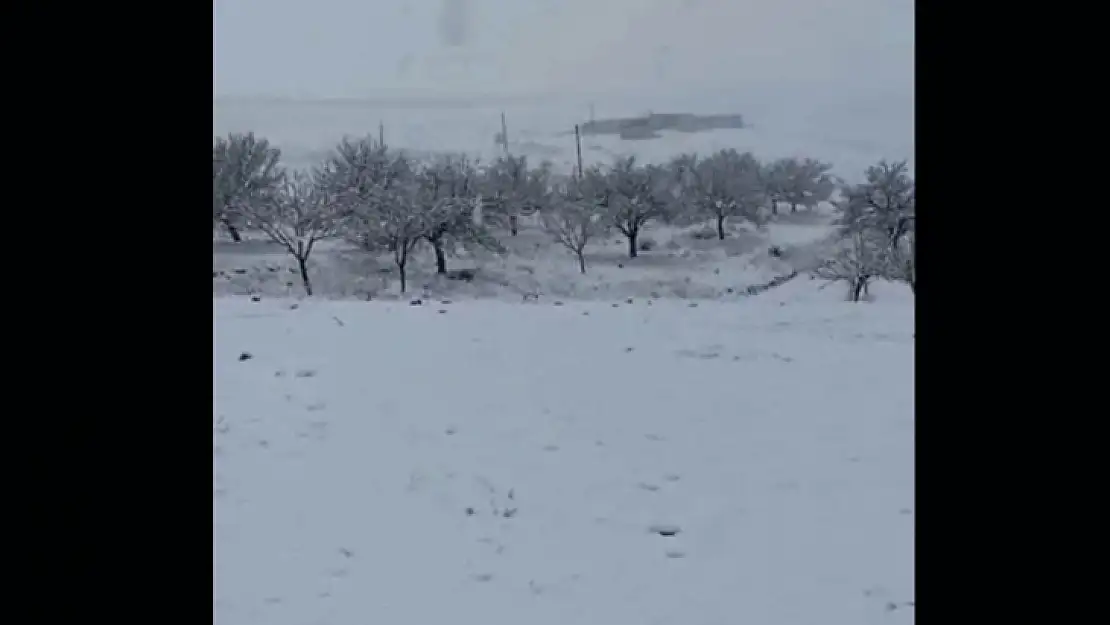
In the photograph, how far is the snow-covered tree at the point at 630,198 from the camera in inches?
841

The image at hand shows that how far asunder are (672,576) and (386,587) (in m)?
1.34

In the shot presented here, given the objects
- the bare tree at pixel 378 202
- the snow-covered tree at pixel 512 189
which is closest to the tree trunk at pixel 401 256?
the bare tree at pixel 378 202

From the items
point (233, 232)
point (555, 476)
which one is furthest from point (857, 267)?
point (555, 476)

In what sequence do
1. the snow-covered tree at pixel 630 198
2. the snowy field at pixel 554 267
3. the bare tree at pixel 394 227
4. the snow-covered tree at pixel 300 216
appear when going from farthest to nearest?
the snow-covered tree at pixel 630 198
the bare tree at pixel 394 227
the snowy field at pixel 554 267
the snow-covered tree at pixel 300 216

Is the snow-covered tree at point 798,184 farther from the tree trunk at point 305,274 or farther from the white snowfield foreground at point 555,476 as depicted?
the white snowfield foreground at point 555,476

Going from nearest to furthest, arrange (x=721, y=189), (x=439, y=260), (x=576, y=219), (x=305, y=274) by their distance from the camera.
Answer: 1. (x=305, y=274)
2. (x=439, y=260)
3. (x=576, y=219)
4. (x=721, y=189)

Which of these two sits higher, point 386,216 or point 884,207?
point 884,207

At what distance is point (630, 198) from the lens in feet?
70.9

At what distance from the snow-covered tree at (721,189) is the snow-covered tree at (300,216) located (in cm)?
751

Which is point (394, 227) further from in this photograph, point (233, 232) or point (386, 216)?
point (233, 232)

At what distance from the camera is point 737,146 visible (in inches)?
962

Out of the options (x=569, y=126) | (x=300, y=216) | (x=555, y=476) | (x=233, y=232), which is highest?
(x=569, y=126)

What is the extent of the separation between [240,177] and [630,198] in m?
7.63
